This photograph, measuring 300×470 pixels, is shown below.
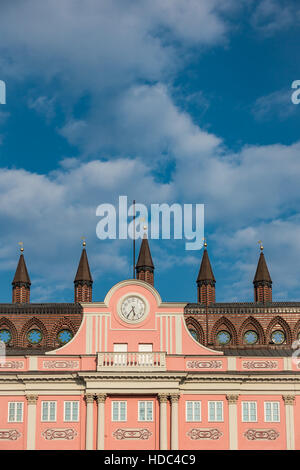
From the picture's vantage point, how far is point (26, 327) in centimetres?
8825

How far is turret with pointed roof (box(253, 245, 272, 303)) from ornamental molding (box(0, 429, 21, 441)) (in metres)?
42.4

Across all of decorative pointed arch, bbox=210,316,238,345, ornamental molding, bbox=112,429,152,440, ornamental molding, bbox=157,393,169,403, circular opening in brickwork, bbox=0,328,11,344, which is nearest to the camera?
ornamental molding, bbox=112,429,152,440

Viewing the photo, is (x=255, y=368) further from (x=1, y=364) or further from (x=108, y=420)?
(x=1, y=364)

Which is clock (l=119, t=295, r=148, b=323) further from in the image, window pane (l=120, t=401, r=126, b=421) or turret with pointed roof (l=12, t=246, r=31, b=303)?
turret with pointed roof (l=12, t=246, r=31, b=303)

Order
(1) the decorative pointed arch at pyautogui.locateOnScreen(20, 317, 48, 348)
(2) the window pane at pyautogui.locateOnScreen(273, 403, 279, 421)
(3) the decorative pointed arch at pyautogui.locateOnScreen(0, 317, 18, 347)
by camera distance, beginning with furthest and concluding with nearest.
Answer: (1) the decorative pointed arch at pyautogui.locateOnScreen(20, 317, 48, 348)
(3) the decorative pointed arch at pyautogui.locateOnScreen(0, 317, 18, 347)
(2) the window pane at pyautogui.locateOnScreen(273, 403, 279, 421)

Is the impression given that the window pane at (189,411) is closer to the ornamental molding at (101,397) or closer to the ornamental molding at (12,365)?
the ornamental molding at (101,397)

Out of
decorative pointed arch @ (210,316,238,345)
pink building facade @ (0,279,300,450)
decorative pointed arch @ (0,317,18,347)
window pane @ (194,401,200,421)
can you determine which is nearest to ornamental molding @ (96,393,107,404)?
pink building facade @ (0,279,300,450)

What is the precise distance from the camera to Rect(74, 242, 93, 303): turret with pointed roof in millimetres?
95125

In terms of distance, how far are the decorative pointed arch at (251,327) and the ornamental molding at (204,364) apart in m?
26.7

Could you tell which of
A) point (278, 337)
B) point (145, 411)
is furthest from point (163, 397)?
point (278, 337)

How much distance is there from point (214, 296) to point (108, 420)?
3721cm
